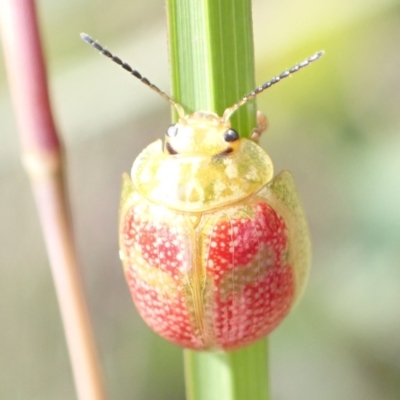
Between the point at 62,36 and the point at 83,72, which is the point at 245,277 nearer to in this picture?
the point at 83,72

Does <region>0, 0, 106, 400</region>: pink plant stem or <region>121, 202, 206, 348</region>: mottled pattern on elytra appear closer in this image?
<region>0, 0, 106, 400</region>: pink plant stem

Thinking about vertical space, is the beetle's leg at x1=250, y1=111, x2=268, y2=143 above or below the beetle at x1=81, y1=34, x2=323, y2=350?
above

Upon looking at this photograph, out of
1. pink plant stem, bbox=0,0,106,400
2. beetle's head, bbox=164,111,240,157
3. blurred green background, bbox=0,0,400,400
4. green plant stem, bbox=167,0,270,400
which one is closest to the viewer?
pink plant stem, bbox=0,0,106,400

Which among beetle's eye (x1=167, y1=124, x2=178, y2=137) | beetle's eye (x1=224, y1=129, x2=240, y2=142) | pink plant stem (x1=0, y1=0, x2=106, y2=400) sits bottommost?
pink plant stem (x1=0, y1=0, x2=106, y2=400)

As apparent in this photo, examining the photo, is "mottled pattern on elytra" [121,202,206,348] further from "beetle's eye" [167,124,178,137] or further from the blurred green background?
the blurred green background

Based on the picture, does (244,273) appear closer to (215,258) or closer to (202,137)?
(215,258)

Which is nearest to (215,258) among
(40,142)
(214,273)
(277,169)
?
(214,273)

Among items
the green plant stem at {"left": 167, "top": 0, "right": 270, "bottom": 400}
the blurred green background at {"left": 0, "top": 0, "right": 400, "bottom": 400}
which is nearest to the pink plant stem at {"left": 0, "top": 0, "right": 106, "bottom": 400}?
the green plant stem at {"left": 167, "top": 0, "right": 270, "bottom": 400}
